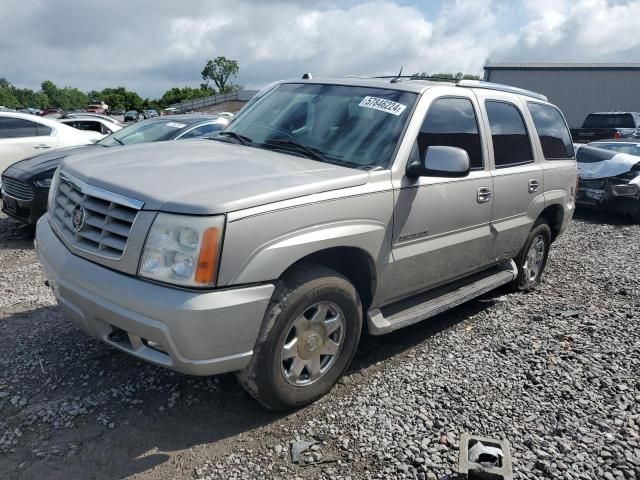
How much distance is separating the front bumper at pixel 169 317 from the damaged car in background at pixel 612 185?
9.24m

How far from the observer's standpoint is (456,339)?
171 inches

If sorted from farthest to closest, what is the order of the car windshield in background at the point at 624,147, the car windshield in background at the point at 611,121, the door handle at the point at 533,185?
1. the car windshield in background at the point at 611,121
2. the car windshield in background at the point at 624,147
3. the door handle at the point at 533,185

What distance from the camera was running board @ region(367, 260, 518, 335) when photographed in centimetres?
352

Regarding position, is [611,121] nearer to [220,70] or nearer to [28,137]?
[28,137]

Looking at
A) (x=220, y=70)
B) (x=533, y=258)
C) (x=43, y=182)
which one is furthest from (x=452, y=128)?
(x=220, y=70)

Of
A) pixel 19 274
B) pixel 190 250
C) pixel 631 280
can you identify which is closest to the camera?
pixel 190 250

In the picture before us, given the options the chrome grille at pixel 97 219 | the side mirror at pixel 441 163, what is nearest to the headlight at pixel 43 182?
the chrome grille at pixel 97 219

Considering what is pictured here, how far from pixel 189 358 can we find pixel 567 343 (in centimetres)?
320

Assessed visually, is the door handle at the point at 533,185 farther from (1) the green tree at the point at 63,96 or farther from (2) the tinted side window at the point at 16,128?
(1) the green tree at the point at 63,96

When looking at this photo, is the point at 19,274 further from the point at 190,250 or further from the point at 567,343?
the point at 567,343

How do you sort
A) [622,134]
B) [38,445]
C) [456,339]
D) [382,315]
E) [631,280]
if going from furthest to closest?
[622,134]
[631,280]
[456,339]
[382,315]
[38,445]

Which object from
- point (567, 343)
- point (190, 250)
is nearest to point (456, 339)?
point (567, 343)

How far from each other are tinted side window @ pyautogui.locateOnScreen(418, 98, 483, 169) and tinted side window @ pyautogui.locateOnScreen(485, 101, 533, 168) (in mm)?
273

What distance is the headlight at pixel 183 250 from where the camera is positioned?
2.55 meters
